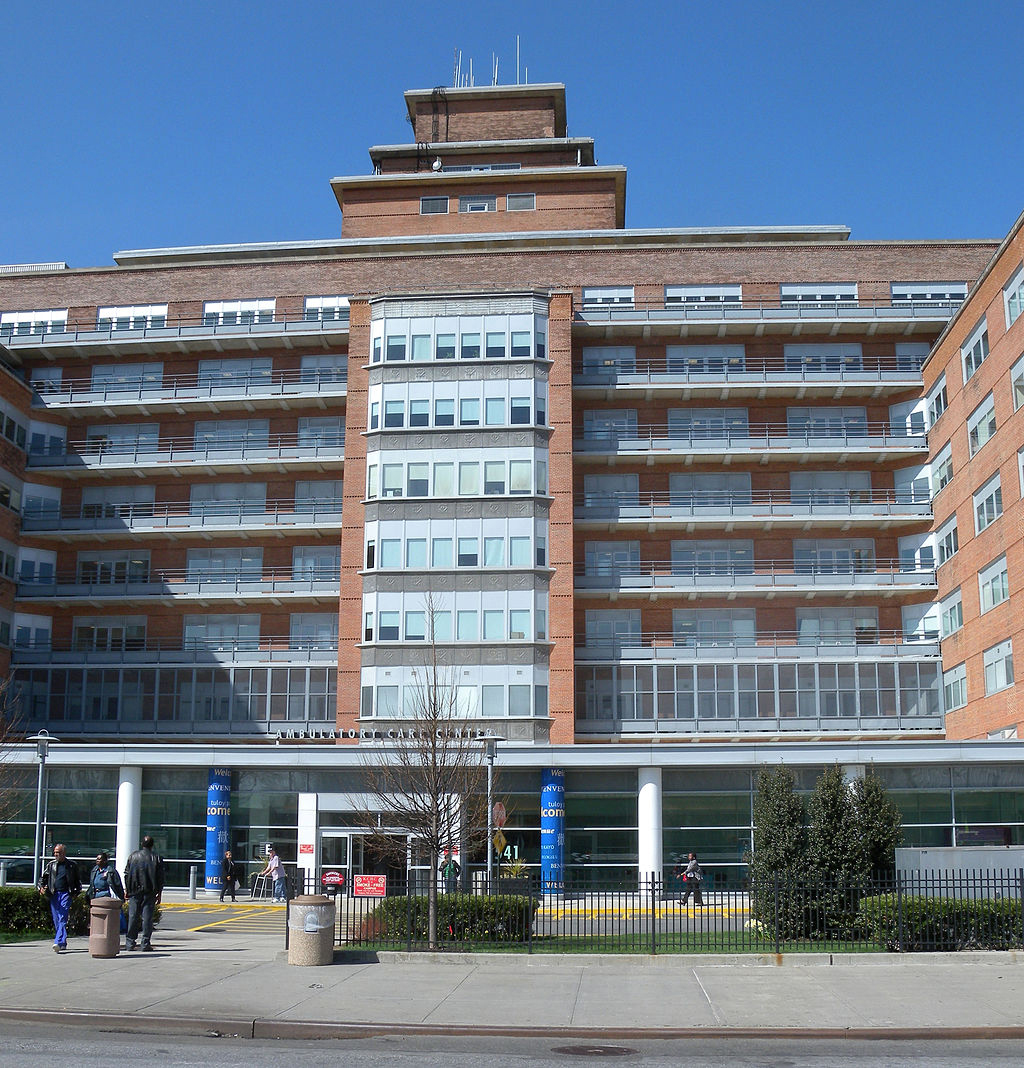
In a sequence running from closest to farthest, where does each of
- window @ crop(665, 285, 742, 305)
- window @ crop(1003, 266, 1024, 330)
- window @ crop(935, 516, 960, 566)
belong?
1. window @ crop(1003, 266, 1024, 330)
2. window @ crop(935, 516, 960, 566)
3. window @ crop(665, 285, 742, 305)

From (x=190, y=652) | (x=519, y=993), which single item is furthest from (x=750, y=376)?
(x=519, y=993)

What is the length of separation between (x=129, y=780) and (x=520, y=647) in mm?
14562

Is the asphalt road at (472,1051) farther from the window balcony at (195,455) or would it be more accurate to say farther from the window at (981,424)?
the window balcony at (195,455)

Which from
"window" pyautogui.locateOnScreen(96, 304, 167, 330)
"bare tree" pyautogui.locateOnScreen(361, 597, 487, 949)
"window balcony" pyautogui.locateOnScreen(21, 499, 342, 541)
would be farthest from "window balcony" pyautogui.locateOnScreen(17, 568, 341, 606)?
"bare tree" pyautogui.locateOnScreen(361, 597, 487, 949)

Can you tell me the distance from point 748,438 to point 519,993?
122 feet

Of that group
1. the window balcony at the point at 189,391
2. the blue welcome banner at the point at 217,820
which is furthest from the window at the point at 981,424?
the blue welcome banner at the point at 217,820

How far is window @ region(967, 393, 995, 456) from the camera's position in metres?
46.0

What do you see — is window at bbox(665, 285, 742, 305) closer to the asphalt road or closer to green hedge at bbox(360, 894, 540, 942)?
green hedge at bbox(360, 894, 540, 942)

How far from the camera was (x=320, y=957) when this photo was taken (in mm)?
22375

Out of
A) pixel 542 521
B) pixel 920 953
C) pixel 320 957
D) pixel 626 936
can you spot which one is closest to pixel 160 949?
pixel 320 957

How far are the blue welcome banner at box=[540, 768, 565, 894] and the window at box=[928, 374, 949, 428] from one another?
20.9m

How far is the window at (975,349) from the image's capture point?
46656 mm

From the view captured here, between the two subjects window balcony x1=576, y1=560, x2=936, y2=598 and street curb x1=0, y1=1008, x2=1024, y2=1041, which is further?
window balcony x1=576, y1=560, x2=936, y2=598

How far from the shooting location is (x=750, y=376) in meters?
54.6
